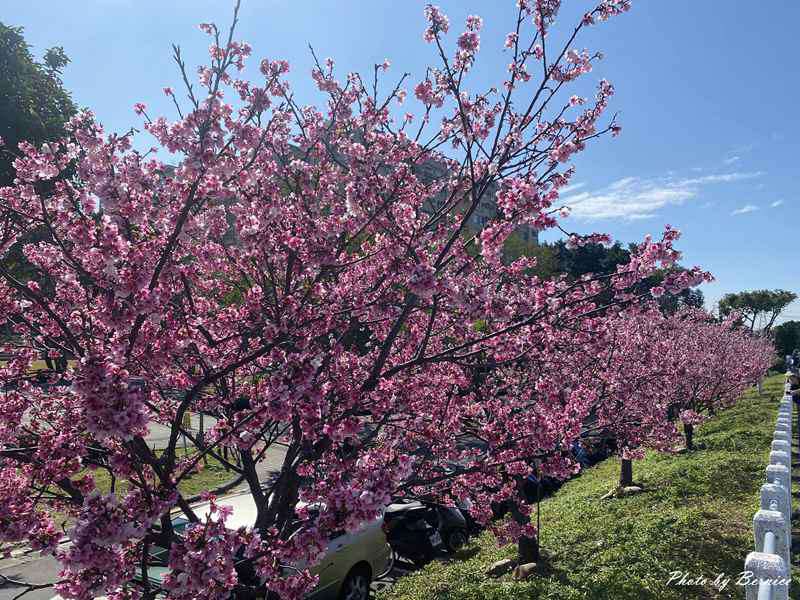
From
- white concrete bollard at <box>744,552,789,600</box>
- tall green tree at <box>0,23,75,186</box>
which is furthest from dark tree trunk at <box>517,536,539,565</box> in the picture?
tall green tree at <box>0,23,75,186</box>

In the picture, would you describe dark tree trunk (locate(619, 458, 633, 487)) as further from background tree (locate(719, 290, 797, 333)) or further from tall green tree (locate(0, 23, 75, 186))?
background tree (locate(719, 290, 797, 333))

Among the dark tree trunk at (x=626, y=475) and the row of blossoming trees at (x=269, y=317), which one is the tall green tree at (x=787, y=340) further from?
the row of blossoming trees at (x=269, y=317)

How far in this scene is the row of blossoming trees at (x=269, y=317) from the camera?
3264mm

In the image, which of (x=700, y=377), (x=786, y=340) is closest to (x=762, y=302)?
(x=786, y=340)

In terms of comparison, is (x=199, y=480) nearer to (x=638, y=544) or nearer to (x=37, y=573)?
(x=37, y=573)

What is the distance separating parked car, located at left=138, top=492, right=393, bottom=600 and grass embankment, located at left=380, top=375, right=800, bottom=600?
0.43 m

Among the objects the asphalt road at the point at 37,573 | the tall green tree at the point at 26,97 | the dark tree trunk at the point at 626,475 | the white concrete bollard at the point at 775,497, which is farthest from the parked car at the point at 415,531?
the tall green tree at the point at 26,97

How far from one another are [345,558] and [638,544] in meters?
4.20

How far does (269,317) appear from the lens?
4441 millimetres

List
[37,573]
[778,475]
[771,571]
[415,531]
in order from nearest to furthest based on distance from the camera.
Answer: [771,571], [778,475], [37,573], [415,531]

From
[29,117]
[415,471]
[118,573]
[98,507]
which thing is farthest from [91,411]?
[29,117]

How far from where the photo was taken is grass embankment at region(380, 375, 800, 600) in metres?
6.32

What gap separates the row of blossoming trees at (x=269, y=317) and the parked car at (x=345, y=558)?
7.16 feet

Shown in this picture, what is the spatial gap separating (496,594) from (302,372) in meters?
4.99
